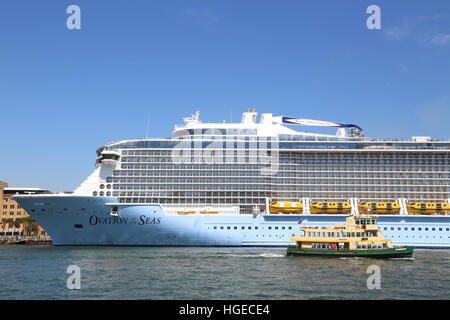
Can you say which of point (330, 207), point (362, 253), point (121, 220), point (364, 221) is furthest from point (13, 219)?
point (362, 253)

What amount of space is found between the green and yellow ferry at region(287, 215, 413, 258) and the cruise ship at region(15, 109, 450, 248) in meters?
5.30

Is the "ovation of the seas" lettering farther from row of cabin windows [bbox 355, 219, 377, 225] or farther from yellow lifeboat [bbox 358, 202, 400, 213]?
yellow lifeboat [bbox 358, 202, 400, 213]

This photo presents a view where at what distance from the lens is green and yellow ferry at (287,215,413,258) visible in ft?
120

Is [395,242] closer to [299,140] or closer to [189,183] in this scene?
[299,140]

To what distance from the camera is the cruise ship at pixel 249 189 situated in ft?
146

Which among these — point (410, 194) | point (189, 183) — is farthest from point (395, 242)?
point (189, 183)

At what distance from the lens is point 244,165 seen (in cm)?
5044

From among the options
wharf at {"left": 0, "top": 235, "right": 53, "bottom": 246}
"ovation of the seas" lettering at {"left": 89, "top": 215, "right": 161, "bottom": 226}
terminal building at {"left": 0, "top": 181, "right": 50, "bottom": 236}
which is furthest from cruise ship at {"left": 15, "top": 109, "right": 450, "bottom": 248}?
terminal building at {"left": 0, "top": 181, "right": 50, "bottom": 236}

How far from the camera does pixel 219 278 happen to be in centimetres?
2372

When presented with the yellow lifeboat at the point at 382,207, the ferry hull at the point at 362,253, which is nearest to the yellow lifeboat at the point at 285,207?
the yellow lifeboat at the point at 382,207

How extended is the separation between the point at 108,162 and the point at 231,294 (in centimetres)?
3479

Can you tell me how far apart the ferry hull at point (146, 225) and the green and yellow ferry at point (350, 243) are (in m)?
6.45

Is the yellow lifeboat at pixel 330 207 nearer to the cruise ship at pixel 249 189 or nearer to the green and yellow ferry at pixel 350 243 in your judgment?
the cruise ship at pixel 249 189
